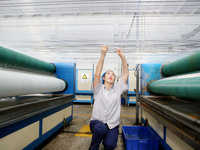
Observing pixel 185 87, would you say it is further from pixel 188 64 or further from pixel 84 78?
pixel 84 78

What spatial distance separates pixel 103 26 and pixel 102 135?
1304mm

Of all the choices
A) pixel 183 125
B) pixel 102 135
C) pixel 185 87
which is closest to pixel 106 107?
pixel 102 135

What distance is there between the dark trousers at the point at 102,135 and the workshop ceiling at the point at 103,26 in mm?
1144

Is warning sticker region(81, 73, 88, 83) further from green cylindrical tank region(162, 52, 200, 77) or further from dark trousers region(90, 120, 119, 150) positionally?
dark trousers region(90, 120, 119, 150)

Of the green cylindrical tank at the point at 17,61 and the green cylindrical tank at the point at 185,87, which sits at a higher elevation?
the green cylindrical tank at the point at 17,61

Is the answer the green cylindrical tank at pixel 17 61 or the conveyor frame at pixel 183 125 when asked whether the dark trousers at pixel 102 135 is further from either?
the green cylindrical tank at pixel 17 61

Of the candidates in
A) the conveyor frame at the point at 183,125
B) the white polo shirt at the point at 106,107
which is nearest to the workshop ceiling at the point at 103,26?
the white polo shirt at the point at 106,107

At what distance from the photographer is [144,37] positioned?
66.7 inches

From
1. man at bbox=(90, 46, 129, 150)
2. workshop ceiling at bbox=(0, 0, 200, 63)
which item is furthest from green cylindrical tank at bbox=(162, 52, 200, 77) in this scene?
man at bbox=(90, 46, 129, 150)

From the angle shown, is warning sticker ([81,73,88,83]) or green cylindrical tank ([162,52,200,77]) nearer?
green cylindrical tank ([162,52,200,77])

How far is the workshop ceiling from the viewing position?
4.05ft

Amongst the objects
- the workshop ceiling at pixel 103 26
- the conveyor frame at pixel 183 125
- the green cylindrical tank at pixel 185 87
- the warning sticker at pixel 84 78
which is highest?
the workshop ceiling at pixel 103 26

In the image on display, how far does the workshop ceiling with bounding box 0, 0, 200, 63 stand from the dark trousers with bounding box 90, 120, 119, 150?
1.14 metres

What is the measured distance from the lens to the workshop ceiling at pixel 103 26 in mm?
1235
